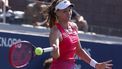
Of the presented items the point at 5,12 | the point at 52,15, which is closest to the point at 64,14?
the point at 52,15

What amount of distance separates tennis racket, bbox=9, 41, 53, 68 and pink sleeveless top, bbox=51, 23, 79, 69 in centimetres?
32

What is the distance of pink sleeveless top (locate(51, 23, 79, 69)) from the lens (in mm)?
5543

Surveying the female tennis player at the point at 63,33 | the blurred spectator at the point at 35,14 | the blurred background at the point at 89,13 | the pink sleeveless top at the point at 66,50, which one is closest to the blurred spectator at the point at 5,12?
the blurred background at the point at 89,13

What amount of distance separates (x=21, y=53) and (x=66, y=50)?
0.53 meters

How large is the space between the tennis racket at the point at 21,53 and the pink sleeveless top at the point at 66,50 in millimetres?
320

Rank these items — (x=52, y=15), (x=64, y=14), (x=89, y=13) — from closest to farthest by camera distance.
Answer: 1. (x=64, y=14)
2. (x=52, y=15)
3. (x=89, y=13)

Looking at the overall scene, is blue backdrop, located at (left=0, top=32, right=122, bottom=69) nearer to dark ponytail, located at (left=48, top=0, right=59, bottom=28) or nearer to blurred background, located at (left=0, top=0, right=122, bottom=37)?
blurred background, located at (left=0, top=0, right=122, bottom=37)

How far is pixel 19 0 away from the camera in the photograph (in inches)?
372

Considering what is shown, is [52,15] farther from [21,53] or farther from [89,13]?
[89,13]

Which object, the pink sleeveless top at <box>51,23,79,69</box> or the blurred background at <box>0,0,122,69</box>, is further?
the blurred background at <box>0,0,122,69</box>

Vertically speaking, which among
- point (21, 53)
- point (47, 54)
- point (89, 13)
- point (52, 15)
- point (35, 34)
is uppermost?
point (52, 15)

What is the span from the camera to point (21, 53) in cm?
558

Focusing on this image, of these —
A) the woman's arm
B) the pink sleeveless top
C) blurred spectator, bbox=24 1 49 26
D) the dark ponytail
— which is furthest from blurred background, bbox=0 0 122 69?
the woman's arm

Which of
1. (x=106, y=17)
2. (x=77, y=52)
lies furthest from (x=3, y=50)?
(x=106, y=17)
